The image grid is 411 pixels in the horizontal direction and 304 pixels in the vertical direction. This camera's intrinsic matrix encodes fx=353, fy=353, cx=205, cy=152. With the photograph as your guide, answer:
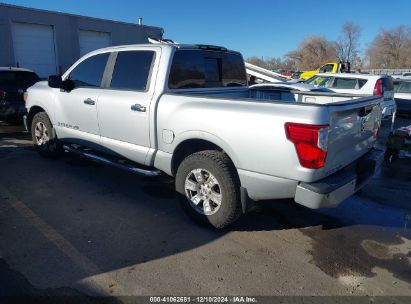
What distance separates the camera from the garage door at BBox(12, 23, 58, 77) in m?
17.9

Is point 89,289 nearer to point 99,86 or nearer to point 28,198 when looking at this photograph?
point 28,198

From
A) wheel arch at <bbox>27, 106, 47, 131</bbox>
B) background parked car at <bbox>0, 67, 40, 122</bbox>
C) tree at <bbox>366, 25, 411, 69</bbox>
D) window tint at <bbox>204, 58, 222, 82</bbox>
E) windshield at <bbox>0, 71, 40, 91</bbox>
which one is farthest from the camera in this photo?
tree at <bbox>366, 25, 411, 69</bbox>

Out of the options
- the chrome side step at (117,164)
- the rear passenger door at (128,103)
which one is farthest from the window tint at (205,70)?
the chrome side step at (117,164)

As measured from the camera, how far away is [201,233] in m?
A: 3.76

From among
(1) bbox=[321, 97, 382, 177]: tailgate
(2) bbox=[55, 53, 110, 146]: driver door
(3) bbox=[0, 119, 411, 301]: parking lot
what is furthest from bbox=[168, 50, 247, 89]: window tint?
(1) bbox=[321, 97, 382, 177]: tailgate

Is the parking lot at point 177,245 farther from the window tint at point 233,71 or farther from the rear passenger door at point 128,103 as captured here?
the window tint at point 233,71

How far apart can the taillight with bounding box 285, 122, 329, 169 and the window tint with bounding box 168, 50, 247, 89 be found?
1771 millimetres

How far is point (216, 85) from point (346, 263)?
274cm

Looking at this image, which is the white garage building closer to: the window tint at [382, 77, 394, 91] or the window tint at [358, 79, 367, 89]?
the window tint at [358, 79, 367, 89]

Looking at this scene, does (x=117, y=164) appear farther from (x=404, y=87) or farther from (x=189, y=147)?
(x=404, y=87)

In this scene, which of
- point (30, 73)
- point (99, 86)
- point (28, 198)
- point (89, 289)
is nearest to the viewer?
point (89, 289)

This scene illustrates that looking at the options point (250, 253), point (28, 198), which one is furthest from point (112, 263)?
point (28, 198)

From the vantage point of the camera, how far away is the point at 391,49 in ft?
260

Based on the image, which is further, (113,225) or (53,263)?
(113,225)
